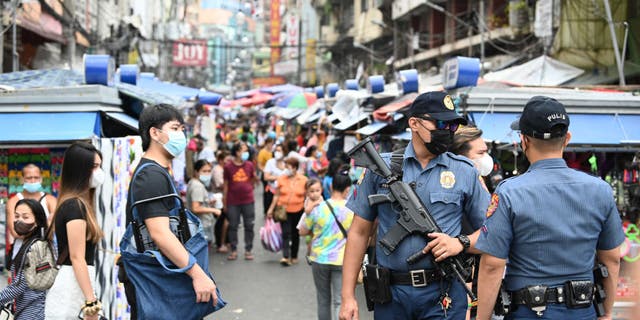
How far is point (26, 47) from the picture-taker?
2098cm

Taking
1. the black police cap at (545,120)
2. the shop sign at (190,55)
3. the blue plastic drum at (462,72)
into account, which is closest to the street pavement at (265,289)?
the blue plastic drum at (462,72)

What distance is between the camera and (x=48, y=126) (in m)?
7.64

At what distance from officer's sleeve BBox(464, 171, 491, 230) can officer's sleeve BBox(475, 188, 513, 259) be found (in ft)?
1.76

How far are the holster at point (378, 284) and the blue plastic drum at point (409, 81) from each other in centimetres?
827

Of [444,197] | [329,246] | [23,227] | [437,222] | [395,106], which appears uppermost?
[395,106]

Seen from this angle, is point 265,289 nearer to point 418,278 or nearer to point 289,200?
point 289,200

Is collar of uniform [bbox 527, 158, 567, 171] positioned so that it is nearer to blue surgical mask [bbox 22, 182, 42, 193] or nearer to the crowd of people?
the crowd of people

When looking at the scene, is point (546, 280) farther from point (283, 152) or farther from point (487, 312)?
point (283, 152)

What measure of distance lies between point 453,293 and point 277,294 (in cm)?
589

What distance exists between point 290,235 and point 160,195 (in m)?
8.14

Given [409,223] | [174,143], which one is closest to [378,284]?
[409,223]

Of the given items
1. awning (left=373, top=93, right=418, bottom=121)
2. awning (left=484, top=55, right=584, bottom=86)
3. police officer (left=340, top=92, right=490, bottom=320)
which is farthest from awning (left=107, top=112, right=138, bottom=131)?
awning (left=484, top=55, right=584, bottom=86)

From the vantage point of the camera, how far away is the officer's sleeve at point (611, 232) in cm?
367

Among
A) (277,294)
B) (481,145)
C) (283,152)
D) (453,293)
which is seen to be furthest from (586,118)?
(283,152)
